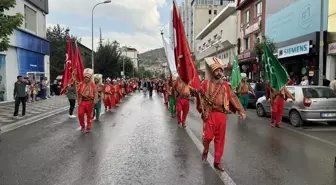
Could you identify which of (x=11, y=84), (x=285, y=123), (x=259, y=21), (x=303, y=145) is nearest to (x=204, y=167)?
(x=303, y=145)

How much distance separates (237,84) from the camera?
14734mm

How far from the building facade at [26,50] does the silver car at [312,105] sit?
17328mm

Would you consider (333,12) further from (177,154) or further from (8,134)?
(8,134)

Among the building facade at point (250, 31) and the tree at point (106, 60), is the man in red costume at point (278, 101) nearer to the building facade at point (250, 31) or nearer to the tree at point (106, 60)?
the building facade at point (250, 31)

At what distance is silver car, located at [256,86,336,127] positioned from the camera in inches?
431

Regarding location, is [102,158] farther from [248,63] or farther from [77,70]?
[248,63]

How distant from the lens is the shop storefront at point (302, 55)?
19719mm

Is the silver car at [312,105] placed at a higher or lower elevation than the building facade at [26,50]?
lower

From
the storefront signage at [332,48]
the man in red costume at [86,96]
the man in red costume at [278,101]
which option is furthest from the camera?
the storefront signage at [332,48]

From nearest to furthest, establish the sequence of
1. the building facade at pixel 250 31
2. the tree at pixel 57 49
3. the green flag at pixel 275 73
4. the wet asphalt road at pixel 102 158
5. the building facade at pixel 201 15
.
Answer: the wet asphalt road at pixel 102 158 → the green flag at pixel 275 73 → the building facade at pixel 250 31 → the tree at pixel 57 49 → the building facade at pixel 201 15

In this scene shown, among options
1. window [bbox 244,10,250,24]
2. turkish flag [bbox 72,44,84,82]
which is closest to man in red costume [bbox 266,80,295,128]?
turkish flag [bbox 72,44,84,82]

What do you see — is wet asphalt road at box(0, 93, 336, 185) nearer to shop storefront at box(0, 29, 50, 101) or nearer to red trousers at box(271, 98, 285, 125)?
red trousers at box(271, 98, 285, 125)

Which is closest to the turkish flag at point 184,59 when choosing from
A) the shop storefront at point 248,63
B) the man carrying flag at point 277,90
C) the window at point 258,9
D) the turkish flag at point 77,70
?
the man carrying flag at point 277,90

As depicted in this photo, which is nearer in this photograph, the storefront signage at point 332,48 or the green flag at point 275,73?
the green flag at point 275,73
